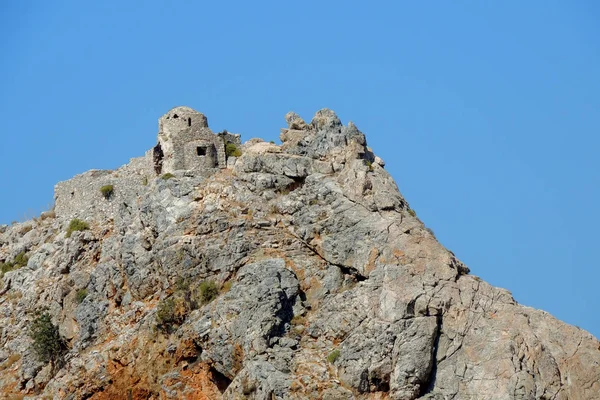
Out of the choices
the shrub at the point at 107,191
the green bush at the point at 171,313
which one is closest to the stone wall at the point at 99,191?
the shrub at the point at 107,191

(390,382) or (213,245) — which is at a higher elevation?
(213,245)

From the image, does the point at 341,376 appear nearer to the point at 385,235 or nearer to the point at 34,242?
the point at 385,235

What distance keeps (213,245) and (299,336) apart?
750cm

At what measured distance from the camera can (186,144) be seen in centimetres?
8788

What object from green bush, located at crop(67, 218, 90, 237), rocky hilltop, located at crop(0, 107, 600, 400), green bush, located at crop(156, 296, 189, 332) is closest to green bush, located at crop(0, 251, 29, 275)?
rocky hilltop, located at crop(0, 107, 600, 400)

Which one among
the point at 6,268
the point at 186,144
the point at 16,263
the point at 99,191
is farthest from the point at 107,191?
the point at 6,268

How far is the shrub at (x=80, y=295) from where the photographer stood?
85.4 meters

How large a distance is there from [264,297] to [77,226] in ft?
54.9

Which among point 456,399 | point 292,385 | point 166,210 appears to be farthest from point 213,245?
point 456,399

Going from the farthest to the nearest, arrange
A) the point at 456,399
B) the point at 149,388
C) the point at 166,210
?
the point at 166,210, the point at 149,388, the point at 456,399

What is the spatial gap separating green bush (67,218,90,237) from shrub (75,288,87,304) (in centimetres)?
531

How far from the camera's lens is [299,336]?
3034 inches

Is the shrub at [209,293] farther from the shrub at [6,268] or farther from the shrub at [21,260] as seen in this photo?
the shrub at [6,268]

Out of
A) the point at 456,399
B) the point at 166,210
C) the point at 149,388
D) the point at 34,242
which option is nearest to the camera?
the point at 456,399
